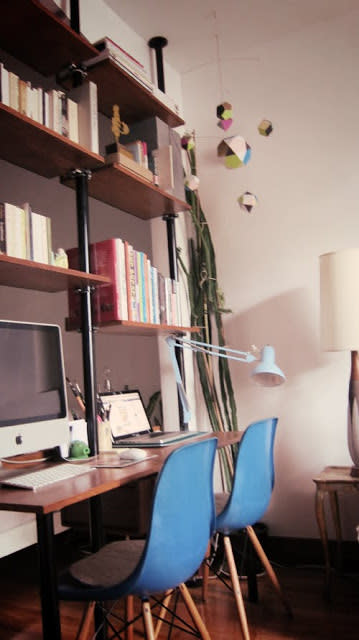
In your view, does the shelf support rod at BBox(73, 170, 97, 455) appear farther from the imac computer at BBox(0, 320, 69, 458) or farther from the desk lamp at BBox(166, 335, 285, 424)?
the desk lamp at BBox(166, 335, 285, 424)

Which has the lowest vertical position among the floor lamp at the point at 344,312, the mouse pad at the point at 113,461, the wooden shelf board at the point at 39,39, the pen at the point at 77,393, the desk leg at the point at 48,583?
the desk leg at the point at 48,583

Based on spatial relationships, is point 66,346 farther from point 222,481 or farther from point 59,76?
point 59,76

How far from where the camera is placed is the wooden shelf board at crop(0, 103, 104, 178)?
1.85 m

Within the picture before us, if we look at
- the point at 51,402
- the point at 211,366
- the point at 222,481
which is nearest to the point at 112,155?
the point at 51,402

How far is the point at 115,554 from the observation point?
169 cm

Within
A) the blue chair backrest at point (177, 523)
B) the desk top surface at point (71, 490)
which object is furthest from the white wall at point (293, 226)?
the blue chair backrest at point (177, 523)

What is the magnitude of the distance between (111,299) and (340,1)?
6.80 ft

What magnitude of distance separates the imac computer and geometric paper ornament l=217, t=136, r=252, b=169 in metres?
1.48

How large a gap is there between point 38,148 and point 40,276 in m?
0.50

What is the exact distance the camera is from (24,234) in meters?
1.84

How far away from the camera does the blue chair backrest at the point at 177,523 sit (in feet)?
4.57

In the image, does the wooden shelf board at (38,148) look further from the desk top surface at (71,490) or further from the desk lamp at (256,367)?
the desk top surface at (71,490)

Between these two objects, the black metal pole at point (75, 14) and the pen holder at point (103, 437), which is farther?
the black metal pole at point (75, 14)

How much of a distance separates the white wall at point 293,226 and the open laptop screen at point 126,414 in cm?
70
